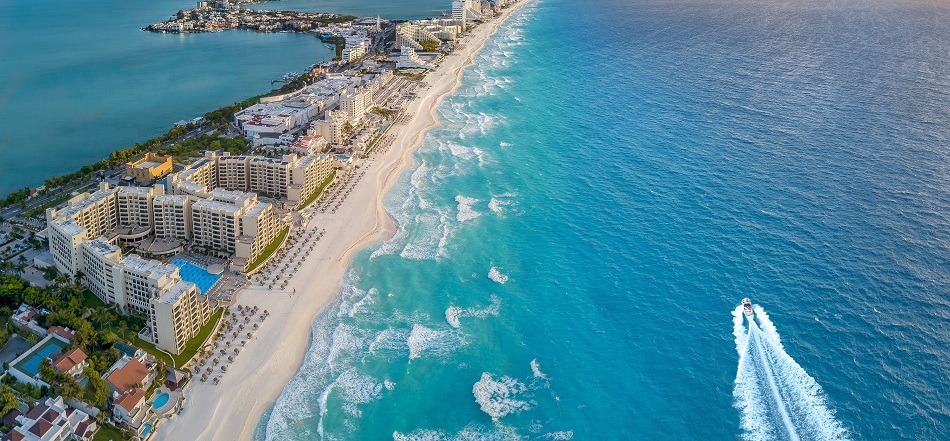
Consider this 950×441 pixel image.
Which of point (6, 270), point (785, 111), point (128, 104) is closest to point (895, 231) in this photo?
point (785, 111)

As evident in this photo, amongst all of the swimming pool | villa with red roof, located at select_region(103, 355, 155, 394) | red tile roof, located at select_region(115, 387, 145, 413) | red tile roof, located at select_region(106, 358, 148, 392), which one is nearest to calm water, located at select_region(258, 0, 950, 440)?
the swimming pool

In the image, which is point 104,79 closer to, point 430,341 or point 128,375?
point 128,375

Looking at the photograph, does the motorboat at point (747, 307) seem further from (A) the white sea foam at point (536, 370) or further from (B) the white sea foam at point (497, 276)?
(B) the white sea foam at point (497, 276)

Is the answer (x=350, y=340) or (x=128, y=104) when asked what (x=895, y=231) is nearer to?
(x=350, y=340)

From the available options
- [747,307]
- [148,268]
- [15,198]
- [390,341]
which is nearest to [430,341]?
[390,341]

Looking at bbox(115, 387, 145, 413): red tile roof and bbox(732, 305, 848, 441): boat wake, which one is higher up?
bbox(732, 305, 848, 441): boat wake

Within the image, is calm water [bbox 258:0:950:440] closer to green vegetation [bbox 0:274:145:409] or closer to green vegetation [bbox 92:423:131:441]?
green vegetation [bbox 92:423:131:441]
